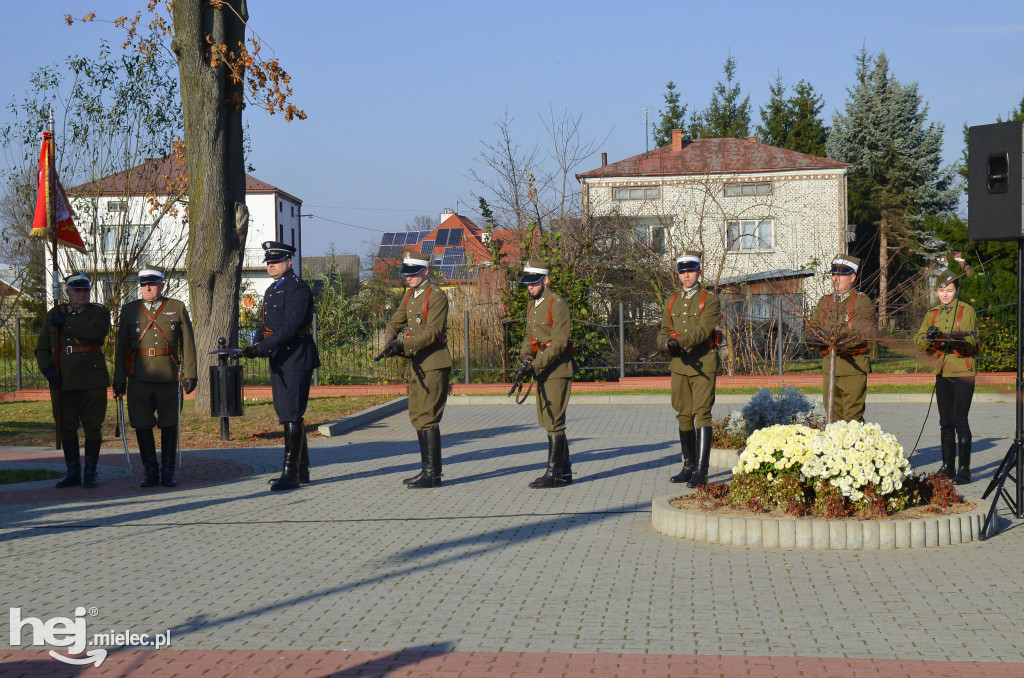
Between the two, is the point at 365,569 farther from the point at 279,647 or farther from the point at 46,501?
the point at 46,501

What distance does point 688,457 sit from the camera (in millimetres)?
9688

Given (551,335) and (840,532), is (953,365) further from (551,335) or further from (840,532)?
(551,335)

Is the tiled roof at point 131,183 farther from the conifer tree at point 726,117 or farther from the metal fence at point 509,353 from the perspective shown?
the conifer tree at point 726,117

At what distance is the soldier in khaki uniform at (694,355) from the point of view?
9.16m

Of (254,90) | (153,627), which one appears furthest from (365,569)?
(254,90)

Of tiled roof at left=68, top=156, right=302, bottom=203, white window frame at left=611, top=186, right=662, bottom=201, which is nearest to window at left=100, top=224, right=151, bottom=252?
tiled roof at left=68, top=156, right=302, bottom=203

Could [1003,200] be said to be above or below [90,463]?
above

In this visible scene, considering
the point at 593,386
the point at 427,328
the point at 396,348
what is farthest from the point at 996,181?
the point at 593,386

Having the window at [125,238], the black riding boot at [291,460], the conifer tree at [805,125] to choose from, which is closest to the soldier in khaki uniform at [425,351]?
the black riding boot at [291,460]

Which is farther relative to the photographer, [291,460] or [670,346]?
[291,460]

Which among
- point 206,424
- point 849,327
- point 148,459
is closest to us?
point 849,327

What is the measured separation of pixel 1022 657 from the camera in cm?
460

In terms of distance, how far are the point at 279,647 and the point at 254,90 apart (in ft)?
40.2

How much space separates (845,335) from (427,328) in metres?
3.72
